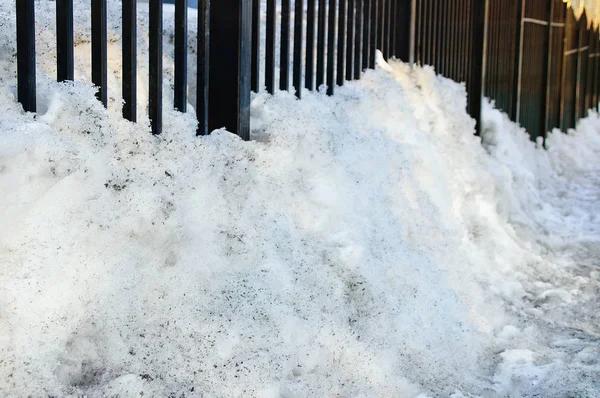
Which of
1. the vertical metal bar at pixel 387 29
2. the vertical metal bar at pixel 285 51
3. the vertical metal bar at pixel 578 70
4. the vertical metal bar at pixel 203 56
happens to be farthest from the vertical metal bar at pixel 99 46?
the vertical metal bar at pixel 578 70

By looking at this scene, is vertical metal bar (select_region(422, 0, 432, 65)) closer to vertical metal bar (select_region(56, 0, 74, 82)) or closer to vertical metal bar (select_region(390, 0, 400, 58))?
vertical metal bar (select_region(390, 0, 400, 58))

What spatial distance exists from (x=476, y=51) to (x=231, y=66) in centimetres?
501

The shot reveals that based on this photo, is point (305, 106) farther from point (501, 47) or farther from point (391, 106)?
point (501, 47)

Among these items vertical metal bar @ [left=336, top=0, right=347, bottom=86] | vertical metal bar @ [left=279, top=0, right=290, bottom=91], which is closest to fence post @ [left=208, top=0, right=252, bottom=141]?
vertical metal bar @ [left=279, top=0, right=290, bottom=91]

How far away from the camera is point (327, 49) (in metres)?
5.18

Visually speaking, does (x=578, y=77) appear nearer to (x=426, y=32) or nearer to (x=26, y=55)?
(x=426, y=32)

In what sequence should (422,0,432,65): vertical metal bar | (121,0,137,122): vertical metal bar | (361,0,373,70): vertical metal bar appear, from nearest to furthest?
(121,0,137,122): vertical metal bar → (361,0,373,70): vertical metal bar → (422,0,432,65): vertical metal bar

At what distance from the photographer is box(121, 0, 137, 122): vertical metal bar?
10.1ft

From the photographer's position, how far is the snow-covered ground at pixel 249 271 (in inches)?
92.8

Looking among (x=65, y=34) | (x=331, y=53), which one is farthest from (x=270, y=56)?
(x=65, y=34)

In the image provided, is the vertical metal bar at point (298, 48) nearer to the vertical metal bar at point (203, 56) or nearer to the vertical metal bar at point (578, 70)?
the vertical metal bar at point (203, 56)

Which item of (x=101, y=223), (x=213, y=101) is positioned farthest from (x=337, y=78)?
(x=101, y=223)

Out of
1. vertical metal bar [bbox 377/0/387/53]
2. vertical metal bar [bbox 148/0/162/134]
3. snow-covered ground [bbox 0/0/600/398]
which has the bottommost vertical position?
snow-covered ground [bbox 0/0/600/398]

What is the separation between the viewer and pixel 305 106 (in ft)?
14.1
